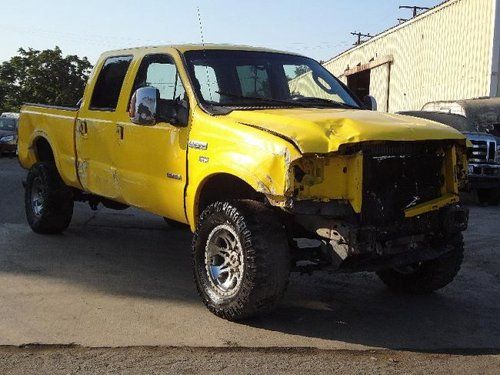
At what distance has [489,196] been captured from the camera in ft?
40.2

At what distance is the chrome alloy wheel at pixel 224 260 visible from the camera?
454 cm

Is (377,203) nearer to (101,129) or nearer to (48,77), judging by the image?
(101,129)

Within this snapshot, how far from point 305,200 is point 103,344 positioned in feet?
5.24

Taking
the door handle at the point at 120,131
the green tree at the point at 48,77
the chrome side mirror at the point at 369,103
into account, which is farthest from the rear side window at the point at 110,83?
the green tree at the point at 48,77

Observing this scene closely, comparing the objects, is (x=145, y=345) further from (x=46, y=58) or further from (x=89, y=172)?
(x=46, y=58)

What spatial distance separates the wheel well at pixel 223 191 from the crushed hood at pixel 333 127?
19.8 inches

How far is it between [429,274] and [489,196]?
7579mm

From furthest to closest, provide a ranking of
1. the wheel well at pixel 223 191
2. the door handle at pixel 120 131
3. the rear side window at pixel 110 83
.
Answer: the rear side window at pixel 110 83 → the door handle at pixel 120 131 → the wheel well at pixel 223 191

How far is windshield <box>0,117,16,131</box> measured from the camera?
80.1ft

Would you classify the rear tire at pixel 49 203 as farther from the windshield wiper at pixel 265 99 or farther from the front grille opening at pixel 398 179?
the front grille opening at pixel 398 179

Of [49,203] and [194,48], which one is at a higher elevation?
[194,48]

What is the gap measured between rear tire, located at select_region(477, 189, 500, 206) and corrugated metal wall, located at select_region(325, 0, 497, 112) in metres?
7.43

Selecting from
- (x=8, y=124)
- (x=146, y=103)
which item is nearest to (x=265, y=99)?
(x=146, y=103)

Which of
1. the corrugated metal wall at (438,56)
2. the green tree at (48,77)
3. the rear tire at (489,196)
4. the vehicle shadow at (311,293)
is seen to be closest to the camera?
the vehicle shadow at (311,293)
